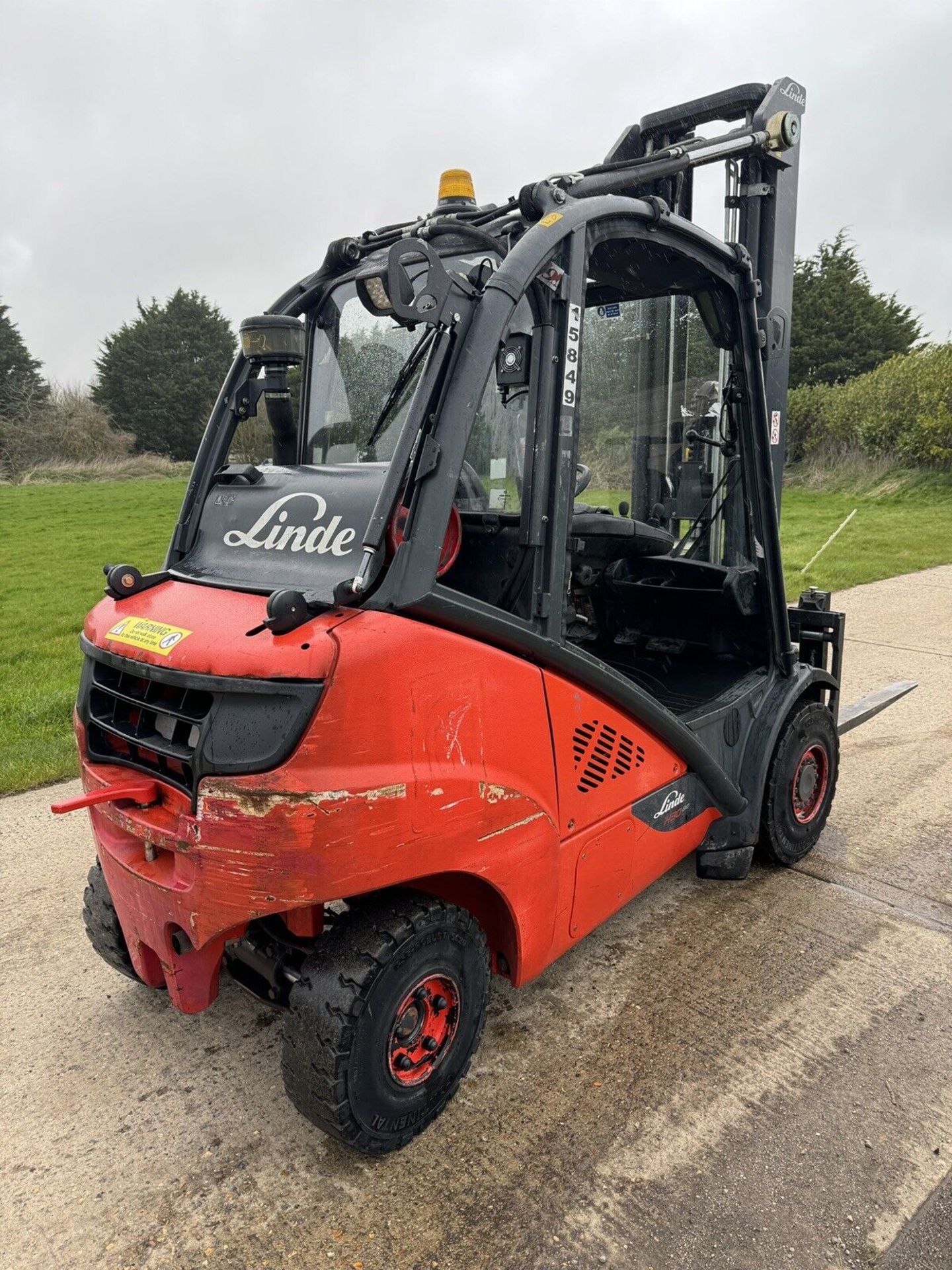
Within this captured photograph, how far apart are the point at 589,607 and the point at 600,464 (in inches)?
37.5

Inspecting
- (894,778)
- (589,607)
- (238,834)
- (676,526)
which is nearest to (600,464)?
(676,526)

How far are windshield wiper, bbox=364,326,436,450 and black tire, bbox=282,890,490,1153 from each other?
59.9 inches

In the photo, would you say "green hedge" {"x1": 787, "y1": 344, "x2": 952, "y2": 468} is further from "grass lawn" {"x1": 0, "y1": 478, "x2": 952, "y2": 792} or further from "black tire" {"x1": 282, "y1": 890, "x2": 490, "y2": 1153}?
"black tire" {"x1": 282, "y1": 890, "x2": 490, "y2": 1153}

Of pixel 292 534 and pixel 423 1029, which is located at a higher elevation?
pixel 292 534

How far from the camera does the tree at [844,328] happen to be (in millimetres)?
33875

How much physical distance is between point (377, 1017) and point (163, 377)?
47.3 meters

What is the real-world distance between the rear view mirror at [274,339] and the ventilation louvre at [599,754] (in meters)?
1.49

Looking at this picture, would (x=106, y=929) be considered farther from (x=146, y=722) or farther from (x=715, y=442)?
(x=715, y=442)

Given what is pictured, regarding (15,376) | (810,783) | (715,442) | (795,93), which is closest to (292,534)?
(715,442)

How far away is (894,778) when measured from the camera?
503cm

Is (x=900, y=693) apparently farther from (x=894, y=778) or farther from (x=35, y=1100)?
(x=35, y=1100)

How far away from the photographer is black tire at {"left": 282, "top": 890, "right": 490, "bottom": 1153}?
2254 mm

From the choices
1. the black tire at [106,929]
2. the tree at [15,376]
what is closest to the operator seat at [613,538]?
the black tire at [106,929]

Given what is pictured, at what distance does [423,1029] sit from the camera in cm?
249
